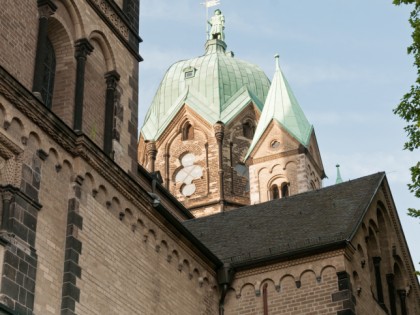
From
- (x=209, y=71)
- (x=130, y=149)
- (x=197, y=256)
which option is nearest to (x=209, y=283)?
(x=197, y=256)

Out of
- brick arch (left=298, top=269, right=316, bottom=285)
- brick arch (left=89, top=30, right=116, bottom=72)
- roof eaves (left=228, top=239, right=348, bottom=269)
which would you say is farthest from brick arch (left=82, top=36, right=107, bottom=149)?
brick arch (left=298, top=269, right=316, bottom=285)

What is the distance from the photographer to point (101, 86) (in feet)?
65.7

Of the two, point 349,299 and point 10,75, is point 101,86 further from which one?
point 349,299

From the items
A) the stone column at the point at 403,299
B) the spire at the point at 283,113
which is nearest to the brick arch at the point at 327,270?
the stone column at the point at 403,299

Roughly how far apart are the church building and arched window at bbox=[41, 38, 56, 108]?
0.03 metres

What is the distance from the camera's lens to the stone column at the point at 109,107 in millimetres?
19391

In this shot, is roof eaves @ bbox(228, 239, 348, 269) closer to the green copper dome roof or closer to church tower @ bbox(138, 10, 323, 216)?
church tower @ bbox(138, 10, 323, 216)

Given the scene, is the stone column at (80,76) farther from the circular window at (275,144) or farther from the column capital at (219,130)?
the column capital at (219,130)

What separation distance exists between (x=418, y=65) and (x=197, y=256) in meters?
7.26

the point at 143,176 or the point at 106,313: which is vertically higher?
the point at 143,176

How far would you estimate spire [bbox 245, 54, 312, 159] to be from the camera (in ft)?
150

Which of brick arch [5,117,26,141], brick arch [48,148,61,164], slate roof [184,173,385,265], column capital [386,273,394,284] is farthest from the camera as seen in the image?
column capital [386,273,394,284]

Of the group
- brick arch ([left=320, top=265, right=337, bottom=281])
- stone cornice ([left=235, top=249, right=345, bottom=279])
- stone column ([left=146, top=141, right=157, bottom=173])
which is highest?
stone column ([left=146, top=141, right=157, bottom=173])

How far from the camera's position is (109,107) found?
65.2ft
